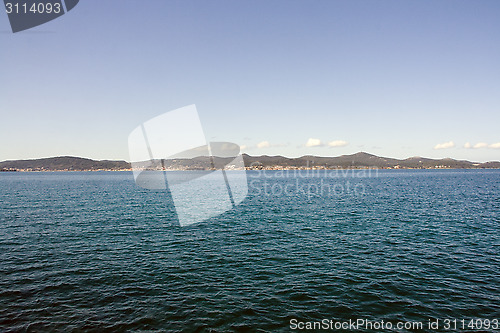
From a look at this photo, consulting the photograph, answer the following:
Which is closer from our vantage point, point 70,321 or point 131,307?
point 70,321

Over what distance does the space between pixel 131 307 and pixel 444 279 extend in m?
23.8

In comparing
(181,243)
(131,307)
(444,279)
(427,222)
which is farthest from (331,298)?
(427,222)

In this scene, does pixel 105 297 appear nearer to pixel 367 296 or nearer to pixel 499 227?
pixel 367 296

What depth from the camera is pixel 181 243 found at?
3128 cm

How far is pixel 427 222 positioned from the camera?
140ft

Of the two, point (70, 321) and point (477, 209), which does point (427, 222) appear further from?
point (70, 321)

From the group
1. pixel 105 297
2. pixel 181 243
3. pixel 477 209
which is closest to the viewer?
pixel 105 297

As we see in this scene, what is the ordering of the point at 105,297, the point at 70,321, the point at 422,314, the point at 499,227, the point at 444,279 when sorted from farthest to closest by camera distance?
1. the point at 499,227
2. the point at 444,279
3. the point at 105,297
4. the point at 422,314
5. the point at 70,321

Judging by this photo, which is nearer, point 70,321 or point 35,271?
point 70,321

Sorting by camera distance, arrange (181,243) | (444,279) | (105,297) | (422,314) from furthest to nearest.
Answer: (181,243) < (444,279) < (105,297) < (422,314)

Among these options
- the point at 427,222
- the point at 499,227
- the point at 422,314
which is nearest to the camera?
the point at 422,314

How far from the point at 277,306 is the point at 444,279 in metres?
14.5

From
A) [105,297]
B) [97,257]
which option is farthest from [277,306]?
[97,257]

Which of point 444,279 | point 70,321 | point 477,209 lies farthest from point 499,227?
point 70,321
